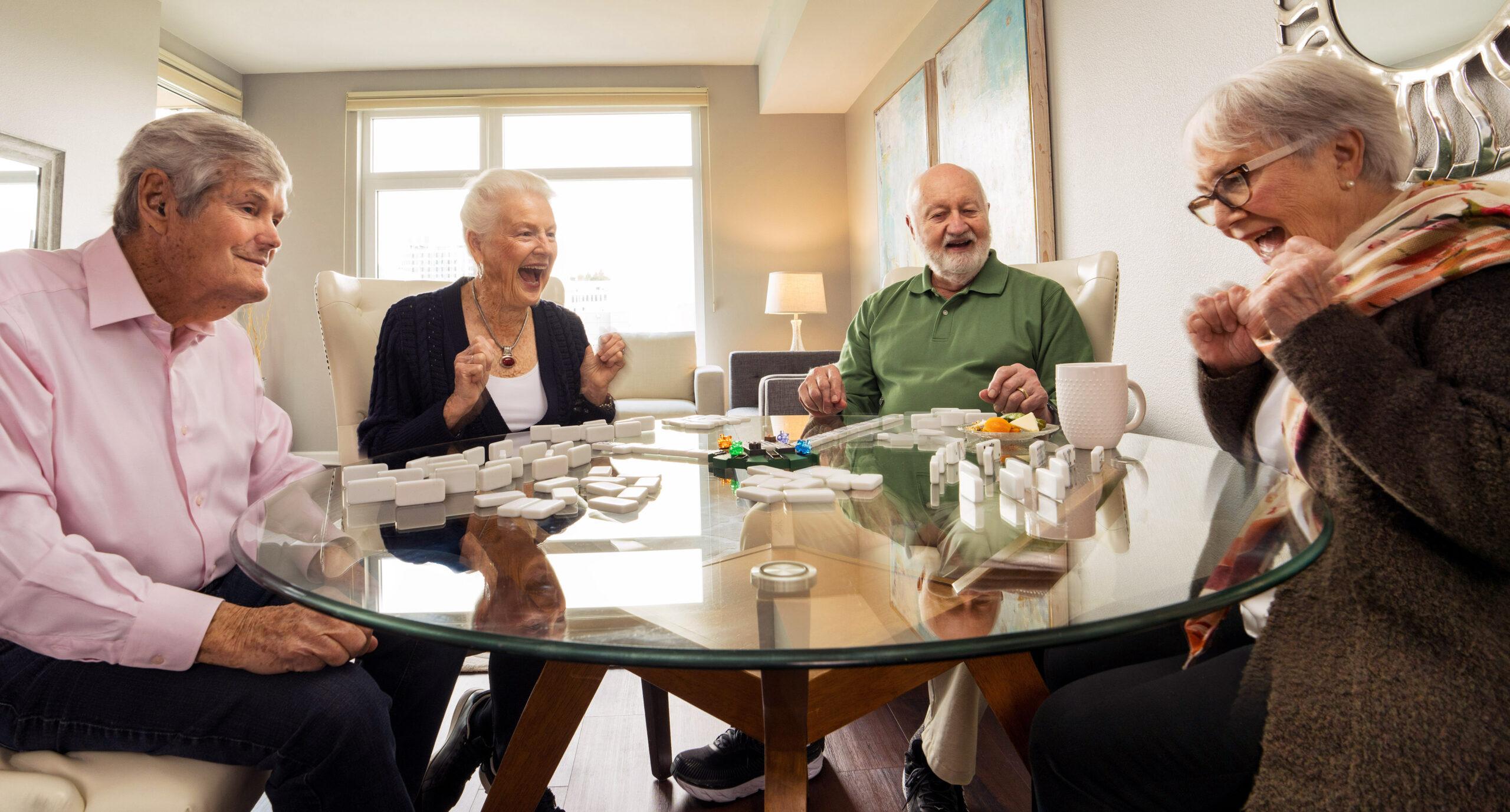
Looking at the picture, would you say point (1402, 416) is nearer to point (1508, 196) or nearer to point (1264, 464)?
point (1508, 196)

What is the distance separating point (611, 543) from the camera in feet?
2.34

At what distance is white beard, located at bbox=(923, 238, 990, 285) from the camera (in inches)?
82.5

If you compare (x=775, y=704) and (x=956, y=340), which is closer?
(x=775, y=704)

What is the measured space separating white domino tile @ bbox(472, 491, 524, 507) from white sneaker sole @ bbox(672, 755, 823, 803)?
34.1 inches

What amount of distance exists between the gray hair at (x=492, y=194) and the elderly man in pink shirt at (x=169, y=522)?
26.2 inches

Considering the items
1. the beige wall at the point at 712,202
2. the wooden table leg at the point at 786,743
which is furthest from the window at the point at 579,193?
the wooden table leg at the point at 786,743

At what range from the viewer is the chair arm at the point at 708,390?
4.70 m

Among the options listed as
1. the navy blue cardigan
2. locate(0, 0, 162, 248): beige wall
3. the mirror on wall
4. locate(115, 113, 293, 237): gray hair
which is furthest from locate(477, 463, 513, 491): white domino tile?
locate(0, 0, 162, 248): beige wall

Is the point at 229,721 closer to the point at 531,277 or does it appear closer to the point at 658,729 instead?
the point at 658,729

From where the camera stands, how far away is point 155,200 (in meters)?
1.03

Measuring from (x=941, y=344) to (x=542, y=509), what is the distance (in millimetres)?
1450

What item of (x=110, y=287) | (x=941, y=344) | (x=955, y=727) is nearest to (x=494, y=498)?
(x=110, y=287)

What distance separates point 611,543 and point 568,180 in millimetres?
5952

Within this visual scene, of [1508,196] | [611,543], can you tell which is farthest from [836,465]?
[1508,196]
